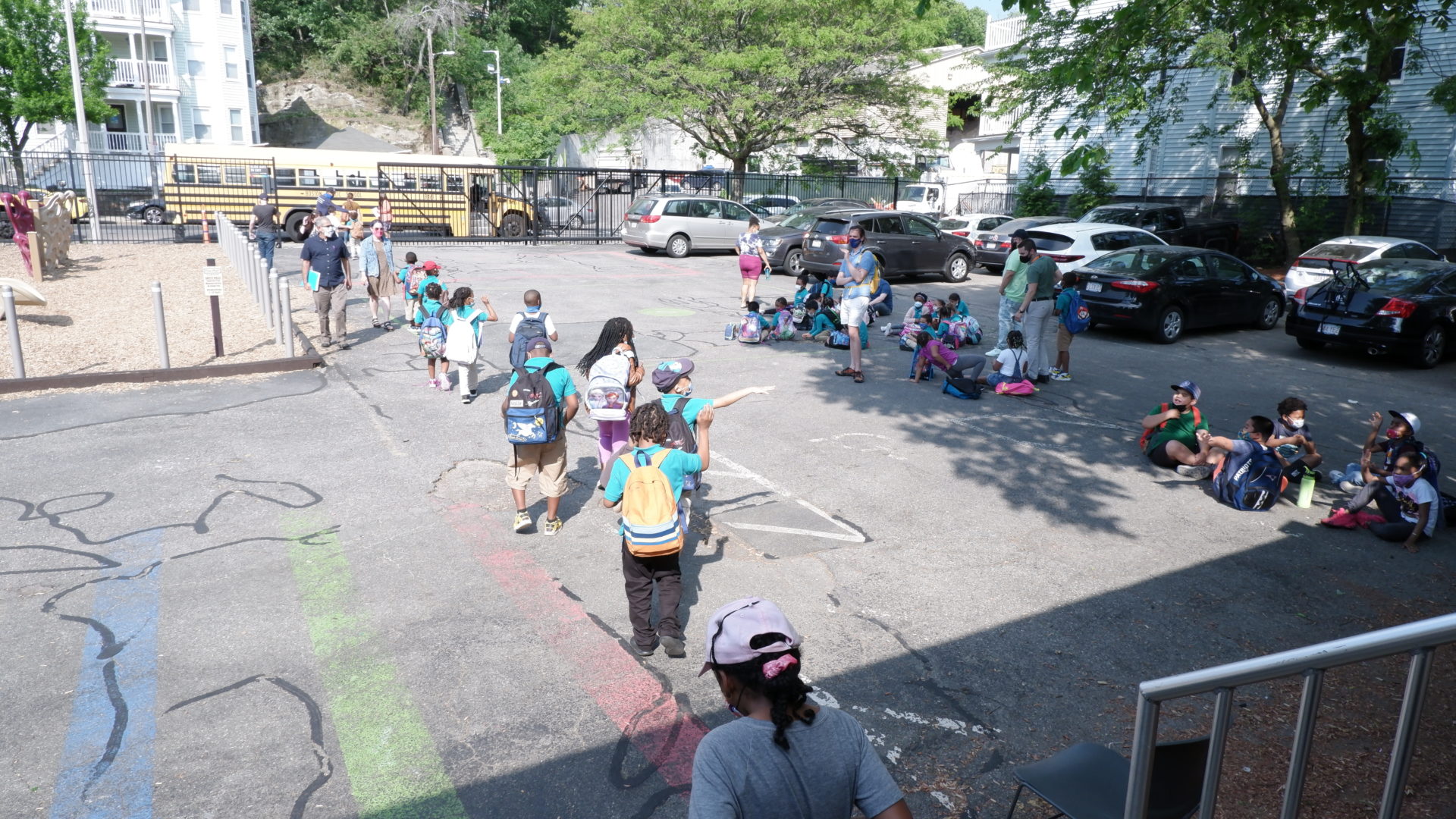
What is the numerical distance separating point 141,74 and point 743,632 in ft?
176

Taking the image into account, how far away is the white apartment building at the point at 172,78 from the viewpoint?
44562 mm

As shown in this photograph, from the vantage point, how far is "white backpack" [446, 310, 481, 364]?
9633mm

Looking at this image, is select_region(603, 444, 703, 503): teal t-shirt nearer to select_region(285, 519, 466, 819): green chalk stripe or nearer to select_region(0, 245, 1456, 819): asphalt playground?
select_region(0, 245, 1456, 819): asphalt playground

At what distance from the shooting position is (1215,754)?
7.54 feet

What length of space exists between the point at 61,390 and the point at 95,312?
5696mm

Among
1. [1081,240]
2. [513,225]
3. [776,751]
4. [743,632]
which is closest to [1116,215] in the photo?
[1081,240]

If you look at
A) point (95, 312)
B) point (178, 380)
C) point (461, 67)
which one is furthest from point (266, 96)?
point (178, 380)

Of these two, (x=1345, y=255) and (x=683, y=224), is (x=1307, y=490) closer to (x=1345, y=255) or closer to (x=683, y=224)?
(x=1345, y=255)

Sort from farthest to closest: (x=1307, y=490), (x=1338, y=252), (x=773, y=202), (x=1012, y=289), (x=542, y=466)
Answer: (x=773, y=202) → (x=1338, y=252) → (x=1012, y=289) → (x=1307, y=490) → (x=542, y=466)

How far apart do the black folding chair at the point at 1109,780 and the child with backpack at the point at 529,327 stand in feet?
17.8

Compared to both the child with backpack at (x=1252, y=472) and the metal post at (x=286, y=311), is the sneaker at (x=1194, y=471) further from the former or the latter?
the metal post at (x=286, y=311)

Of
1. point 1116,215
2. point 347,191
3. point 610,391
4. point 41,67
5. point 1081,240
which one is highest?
point 41,67

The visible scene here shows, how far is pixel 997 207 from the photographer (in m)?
36.5

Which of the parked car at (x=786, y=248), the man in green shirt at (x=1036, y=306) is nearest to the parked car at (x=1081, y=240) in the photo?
Result: the parked car at (x=786, y=248)
